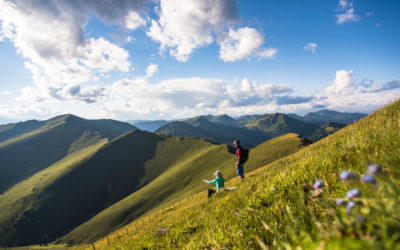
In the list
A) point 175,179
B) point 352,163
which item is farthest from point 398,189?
point 175,179

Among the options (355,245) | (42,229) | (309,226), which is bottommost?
(42,229)

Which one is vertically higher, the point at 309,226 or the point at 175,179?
the point at 309,226

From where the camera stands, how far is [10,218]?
180m

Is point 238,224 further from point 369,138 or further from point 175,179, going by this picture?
point 175,179

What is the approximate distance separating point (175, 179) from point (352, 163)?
593ft

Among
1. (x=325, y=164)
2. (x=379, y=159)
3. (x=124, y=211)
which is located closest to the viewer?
(x=379, y=159)

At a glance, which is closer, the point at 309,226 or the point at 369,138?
the point at 309,226

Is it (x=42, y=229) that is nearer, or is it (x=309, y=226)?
(x=309, y=226)

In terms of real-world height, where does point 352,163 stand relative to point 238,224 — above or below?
above

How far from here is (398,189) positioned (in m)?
1.58

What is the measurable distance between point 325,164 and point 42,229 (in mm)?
241374

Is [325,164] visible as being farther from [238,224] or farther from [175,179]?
[175,179]

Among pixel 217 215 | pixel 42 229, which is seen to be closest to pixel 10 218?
pixel 42 229

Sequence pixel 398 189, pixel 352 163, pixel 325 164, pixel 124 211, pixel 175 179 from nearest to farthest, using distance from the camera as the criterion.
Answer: pixel 398 189 < pixel 352 163 < pixel 325 164 < pixel 124 211 < pixel 175 179
